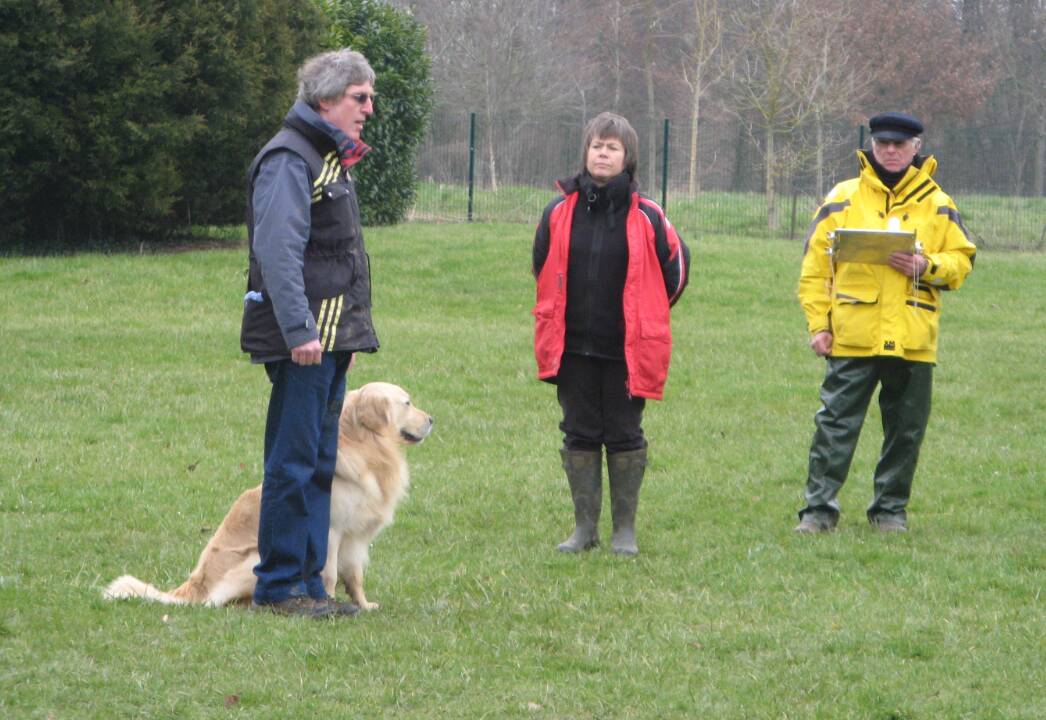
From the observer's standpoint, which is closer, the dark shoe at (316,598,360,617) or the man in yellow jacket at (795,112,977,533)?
the dark shoe at (316,598,360,617)

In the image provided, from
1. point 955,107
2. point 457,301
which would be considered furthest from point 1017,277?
point 955,107

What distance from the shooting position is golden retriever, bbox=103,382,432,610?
5445 millimetres

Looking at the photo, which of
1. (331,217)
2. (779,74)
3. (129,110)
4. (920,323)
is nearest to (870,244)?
(920,323)

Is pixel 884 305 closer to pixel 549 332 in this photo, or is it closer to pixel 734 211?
pixel 549 332

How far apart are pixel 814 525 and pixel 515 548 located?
1609mm

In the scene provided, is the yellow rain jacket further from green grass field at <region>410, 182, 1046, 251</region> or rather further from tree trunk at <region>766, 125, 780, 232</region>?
tree trunk at <region>766, 125, 780, 232</region>

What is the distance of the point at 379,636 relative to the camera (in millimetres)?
5105

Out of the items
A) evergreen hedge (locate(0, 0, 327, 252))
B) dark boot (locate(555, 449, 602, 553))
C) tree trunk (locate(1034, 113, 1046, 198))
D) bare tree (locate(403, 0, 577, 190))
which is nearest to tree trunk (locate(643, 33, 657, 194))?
bare tree (locate(403, 0, 577, 190))

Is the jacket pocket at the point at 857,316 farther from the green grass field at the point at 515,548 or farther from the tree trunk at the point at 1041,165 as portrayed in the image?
the tree trunk at the point at 1041,165

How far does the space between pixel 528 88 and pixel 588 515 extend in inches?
1183

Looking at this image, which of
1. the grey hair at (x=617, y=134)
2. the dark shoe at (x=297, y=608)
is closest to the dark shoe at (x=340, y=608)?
the dark shoe at (x=297, y=608)

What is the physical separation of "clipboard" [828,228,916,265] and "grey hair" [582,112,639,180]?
1.10 m

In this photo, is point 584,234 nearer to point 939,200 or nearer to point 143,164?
point 939,200

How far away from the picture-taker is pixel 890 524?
7.15m
